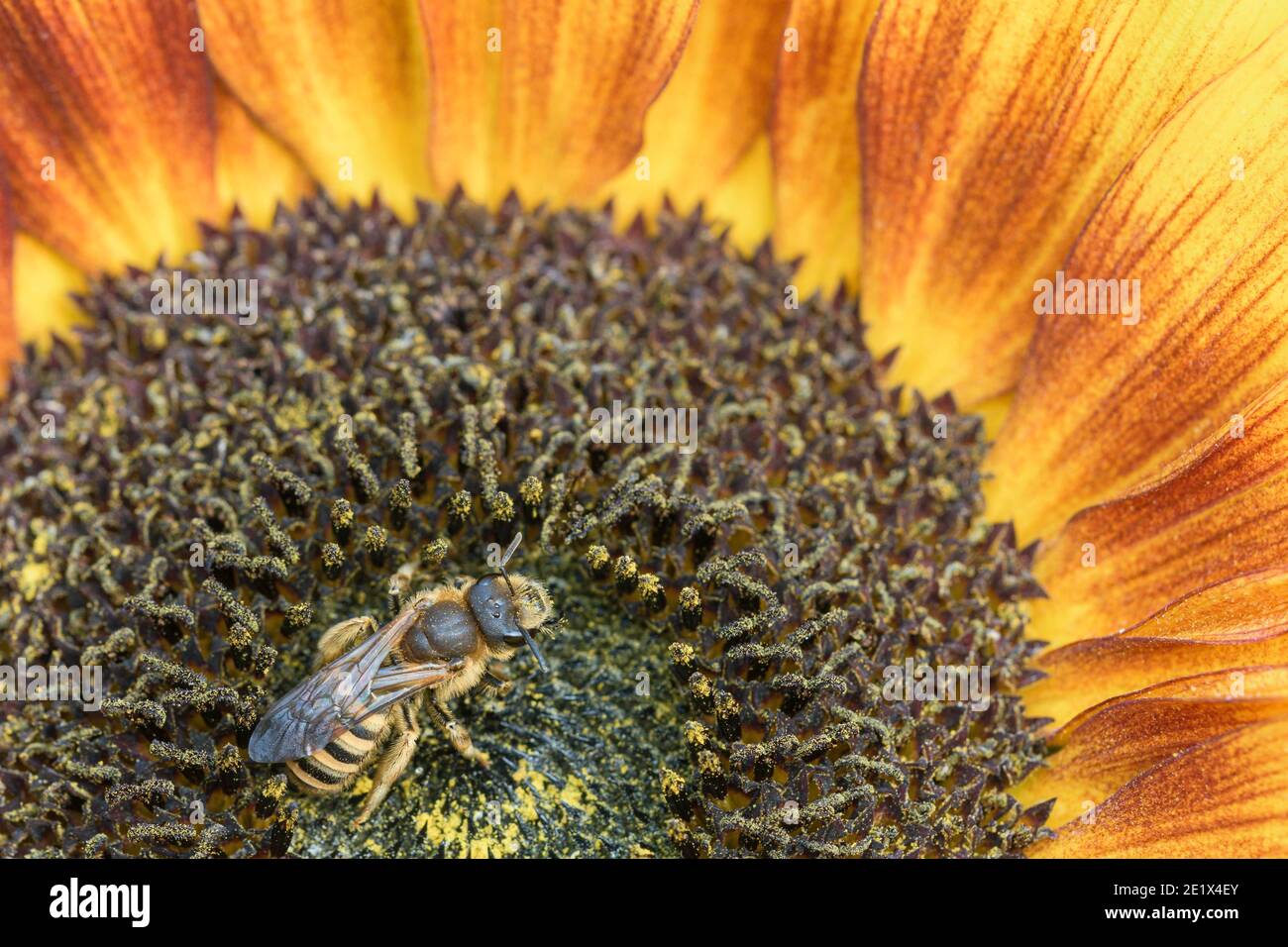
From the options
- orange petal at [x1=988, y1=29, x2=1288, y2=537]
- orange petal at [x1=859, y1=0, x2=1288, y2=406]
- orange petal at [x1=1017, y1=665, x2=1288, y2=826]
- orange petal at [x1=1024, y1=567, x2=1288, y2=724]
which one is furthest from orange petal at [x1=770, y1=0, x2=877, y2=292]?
orange petal at [x1=1017, y1=665, x2=1288, y2=826]

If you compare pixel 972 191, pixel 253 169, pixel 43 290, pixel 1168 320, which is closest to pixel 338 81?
pixel 253 169

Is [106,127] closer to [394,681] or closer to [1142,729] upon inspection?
[394,681]

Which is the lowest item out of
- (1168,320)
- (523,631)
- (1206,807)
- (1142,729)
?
(1206,807)

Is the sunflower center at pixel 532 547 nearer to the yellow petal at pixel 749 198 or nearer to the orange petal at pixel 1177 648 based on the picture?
the orange petal at pixel 1177 648

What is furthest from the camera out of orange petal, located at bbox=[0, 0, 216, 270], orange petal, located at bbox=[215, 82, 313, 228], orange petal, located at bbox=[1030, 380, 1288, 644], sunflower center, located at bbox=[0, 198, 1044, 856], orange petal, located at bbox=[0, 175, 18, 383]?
orange petal, located at bbox=[215, 82, 313, 228]

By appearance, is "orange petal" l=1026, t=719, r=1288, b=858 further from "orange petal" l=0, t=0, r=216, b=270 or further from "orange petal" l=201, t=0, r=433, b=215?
"orange petal" l=0, t=0, r=216, b=270

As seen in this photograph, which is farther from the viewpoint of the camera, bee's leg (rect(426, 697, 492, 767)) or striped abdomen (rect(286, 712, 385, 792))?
bee's leg (rect(426, 697, 492, 767))

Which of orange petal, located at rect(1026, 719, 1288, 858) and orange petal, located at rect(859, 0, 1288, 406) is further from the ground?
orange petal, located at rect(859, 0, 1288, 406)
